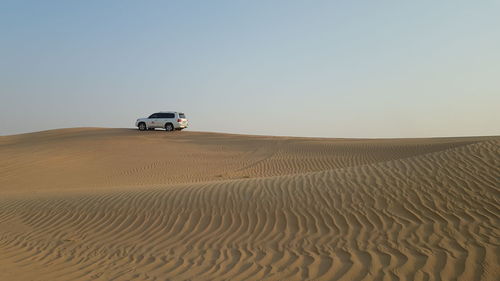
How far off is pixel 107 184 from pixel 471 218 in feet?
46.5

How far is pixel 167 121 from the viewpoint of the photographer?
32.2 meters

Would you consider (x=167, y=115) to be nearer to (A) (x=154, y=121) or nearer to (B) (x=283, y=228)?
(A) (x=154, y=121)

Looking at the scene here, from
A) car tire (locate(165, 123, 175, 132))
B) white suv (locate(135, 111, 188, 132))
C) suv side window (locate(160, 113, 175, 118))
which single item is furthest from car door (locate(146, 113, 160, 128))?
car tire (locate(165, 123, 175, 132))

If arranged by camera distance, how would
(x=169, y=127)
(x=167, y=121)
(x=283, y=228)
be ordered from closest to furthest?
1. (x=283, y=228)
2. (x=167, y=121)
3. (x=169, y=127)

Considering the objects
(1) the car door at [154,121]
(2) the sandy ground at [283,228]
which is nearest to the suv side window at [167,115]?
(1) the car door at [154,121]

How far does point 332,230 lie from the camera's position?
6555 millimetres

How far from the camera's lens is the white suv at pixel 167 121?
32094mm

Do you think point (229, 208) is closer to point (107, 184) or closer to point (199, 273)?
point (199, 273)

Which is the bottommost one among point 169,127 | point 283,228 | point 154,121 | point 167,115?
point 283,228

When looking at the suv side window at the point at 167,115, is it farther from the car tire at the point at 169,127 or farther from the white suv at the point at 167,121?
the car tire at the point at 169,127

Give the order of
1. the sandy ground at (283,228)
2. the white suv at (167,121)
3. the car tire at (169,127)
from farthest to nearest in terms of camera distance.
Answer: the car tire at (169,127)
the white suv at (167,121)
the sandy ground at (283,228)

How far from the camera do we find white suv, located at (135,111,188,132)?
32094 mm

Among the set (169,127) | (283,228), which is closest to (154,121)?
(169,127)

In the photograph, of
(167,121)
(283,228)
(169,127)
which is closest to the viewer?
(283,228)
